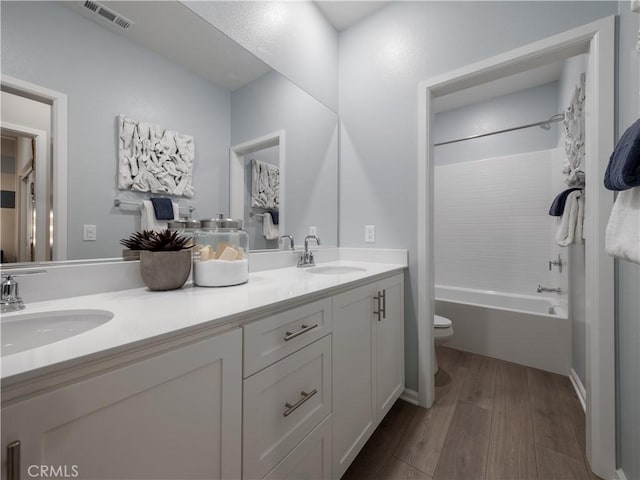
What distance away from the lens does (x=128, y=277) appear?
100 centimetres

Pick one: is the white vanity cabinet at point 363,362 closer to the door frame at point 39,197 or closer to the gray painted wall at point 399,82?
the gray painted wall at point 399,82

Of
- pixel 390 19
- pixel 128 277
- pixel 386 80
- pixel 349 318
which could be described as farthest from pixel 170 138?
pixel 390 19

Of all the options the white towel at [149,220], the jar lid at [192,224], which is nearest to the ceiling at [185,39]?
the white towel at [149,220]

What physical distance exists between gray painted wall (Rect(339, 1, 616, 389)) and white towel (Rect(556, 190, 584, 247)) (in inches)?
37.2

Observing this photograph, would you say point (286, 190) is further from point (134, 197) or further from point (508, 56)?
point (508, 56)

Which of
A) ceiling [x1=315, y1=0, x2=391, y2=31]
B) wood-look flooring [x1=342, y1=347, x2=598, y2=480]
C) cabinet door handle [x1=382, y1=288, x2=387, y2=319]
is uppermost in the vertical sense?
ceiling [x1=315, y1=0, x2=391, y2=31]

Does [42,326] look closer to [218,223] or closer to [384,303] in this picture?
[218,223]

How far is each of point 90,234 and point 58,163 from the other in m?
0.23

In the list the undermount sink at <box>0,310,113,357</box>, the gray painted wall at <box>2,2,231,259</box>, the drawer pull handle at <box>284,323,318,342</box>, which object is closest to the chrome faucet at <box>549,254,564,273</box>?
the drawer pull handle at <box>284,323,318,342</box>

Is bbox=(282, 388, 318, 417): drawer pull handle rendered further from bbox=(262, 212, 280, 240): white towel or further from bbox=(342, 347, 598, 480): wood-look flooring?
bbox=(262, 212, 280, 240): white towel

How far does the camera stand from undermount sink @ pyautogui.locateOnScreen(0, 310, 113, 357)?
645 mm

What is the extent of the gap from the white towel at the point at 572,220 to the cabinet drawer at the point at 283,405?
1.70 m

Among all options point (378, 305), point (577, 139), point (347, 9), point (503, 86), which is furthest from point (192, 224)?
point (503, 86)

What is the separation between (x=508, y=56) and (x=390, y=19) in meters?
0.83
